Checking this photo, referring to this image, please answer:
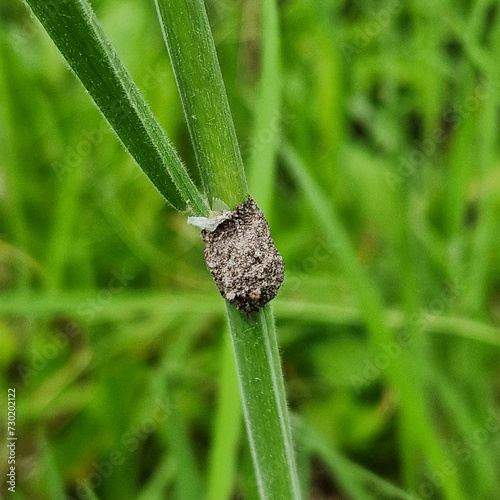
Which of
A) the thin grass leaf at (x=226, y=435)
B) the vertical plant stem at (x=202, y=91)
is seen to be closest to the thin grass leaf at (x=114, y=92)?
the vertical plant stem at (x=202, y=91)

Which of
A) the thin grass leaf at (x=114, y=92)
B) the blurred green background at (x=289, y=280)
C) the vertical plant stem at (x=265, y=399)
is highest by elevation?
the blurred green background at (x=289, y=280)

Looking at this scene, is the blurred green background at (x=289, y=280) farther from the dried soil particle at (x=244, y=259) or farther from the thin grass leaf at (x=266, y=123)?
the dried soil particle at (x=244, y=259)

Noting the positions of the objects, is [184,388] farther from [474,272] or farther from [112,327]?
[474,272]

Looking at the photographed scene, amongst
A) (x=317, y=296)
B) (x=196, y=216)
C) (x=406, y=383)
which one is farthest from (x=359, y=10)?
(x=196, y=216)

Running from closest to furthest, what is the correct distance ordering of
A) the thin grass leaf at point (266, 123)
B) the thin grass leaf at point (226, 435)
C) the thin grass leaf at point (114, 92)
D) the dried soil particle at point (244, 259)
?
the thin grass leaf at point (114, 92) < the dried soil particle at point (244, 259) < the thin grass leaf at point (226, 435) < the thin grass leaf at point (266, 123)

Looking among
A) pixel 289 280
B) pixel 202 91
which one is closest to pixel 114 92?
pixel 202 91

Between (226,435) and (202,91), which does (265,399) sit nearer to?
(202,91)
